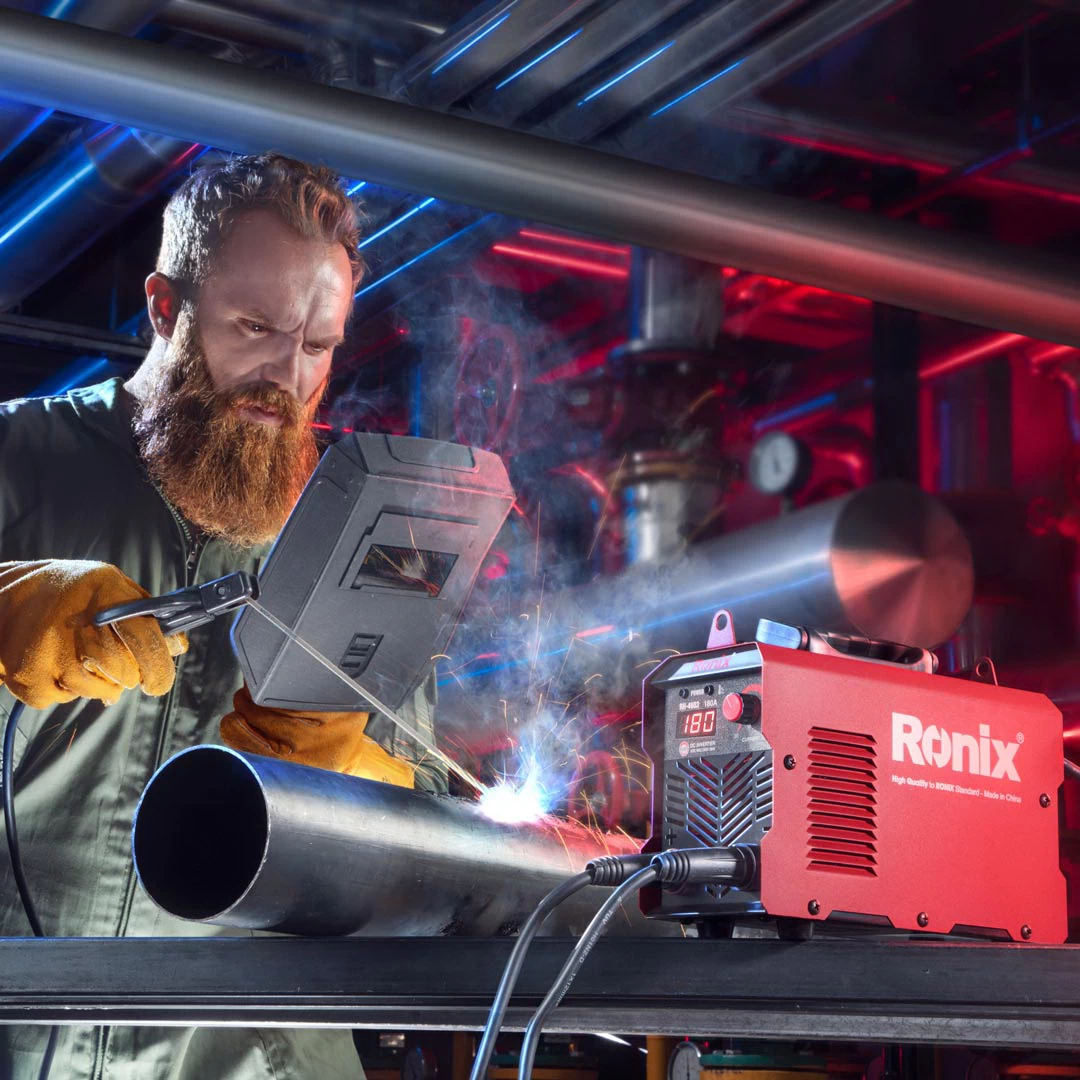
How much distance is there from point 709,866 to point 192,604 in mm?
577

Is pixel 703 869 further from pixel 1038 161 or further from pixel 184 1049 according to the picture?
pixel 1038 161

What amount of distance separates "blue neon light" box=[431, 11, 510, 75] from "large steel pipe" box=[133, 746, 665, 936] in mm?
1353

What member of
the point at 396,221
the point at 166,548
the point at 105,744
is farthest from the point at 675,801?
the point at 396,221

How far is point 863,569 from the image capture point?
289cm

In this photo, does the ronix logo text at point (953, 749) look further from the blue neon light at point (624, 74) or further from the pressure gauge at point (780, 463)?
the pressure gauge at point (780, 463)

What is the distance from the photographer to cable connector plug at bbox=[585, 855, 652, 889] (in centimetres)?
86

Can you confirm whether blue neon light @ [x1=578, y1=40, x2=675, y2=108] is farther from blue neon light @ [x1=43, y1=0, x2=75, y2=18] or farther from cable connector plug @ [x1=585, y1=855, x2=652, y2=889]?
cable connector plug @ [x1=585, y1=855, x2=652, y2=889]

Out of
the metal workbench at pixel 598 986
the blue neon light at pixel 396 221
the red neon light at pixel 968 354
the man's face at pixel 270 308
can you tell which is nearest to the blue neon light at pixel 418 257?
the blue neon light at pixel 396 221

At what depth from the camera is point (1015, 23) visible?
274cm

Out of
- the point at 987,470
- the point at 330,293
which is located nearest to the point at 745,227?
the point at 330,293

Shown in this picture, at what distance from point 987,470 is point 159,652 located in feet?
8.98

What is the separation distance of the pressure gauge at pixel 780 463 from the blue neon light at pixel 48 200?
5.89 feet

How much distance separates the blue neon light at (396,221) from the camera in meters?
2.69

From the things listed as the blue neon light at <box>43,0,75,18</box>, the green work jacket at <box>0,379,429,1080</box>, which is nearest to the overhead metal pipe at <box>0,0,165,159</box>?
the blue neon light at <box>43,0,75,18</box>
